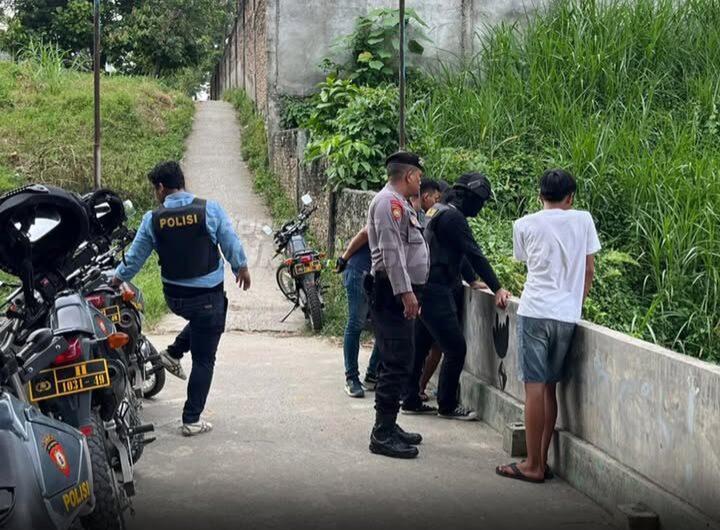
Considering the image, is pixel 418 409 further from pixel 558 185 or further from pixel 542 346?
pixel 558 185

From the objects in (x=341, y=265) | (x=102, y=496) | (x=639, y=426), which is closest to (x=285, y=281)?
(x=341, y=265)

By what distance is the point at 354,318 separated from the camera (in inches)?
289

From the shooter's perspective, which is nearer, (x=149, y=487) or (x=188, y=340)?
(x=149, y=487)

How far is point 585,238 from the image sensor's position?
5254mm

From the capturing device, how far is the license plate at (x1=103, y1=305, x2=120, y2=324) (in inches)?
234

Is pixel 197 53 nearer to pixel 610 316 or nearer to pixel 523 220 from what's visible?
pixel 610 316

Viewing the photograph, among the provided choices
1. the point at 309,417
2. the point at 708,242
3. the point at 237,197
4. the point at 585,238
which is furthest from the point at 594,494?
the point at 237,197

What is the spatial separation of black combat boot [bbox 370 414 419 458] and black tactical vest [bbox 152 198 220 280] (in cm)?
155

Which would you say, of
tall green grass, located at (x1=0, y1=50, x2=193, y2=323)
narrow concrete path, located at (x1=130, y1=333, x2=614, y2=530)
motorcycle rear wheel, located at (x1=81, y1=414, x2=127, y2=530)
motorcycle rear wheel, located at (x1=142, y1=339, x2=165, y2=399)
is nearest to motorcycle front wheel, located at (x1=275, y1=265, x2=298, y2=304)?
tall green grass, located at (x1=0, y1=50, x2=193, y2=323)

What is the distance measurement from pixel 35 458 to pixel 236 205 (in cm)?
1331

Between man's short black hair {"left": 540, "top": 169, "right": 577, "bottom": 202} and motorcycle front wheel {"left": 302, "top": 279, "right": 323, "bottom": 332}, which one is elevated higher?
man's short black hair {"left": 540, "top": 169, "right": 577, "bottom": 202}

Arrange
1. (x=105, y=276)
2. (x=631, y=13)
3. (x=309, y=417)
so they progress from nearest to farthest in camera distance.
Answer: (x=105, y=276) → (x=309, y=417) → (x=631, y=13)

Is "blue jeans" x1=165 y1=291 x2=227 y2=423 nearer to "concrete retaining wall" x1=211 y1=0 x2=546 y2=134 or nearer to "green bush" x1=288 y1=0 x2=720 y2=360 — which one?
"green bush" x1=288 y1=0 x2=720 y2=360

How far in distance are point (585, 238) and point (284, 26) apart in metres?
12.1
